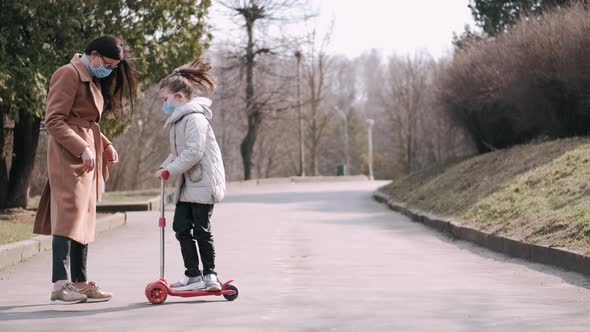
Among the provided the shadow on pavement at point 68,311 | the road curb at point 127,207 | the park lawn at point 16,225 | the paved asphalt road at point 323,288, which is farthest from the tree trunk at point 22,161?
the shadow on pavement at point 68,311

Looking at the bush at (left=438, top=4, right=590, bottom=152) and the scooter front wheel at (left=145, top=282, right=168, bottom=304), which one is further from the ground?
the bush at (left=438, top=4, right=590, bottom=152)

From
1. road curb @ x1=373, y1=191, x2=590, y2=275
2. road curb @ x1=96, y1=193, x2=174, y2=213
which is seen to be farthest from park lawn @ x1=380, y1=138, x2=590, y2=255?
road curb @ x1=96, y1=193, x2=174, y2=213

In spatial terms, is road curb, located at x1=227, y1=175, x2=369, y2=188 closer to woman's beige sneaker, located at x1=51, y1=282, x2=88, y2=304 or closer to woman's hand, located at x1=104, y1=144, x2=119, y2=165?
woman's hand, located at x1=104, y1=144, x2=119, y2=165

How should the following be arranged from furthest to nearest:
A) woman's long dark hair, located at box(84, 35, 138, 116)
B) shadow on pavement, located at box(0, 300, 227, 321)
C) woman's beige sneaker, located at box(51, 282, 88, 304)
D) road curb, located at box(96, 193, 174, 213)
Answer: road curb, located at box(96, 193, 174, 213) → woman's long dark hair, located at box(84, 35, 138, 116) → woman's beige sneaker, located at box(51, 282, 88, 304) → shadow on pavement, located at box(0, 300, 227, 321)

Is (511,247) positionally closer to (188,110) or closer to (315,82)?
(188,110)

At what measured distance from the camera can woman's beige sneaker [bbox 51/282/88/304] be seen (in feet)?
24.7

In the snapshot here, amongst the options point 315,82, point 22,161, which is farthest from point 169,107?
point 315,82

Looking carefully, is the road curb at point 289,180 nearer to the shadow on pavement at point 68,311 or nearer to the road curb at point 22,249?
the road curb at point 22,249

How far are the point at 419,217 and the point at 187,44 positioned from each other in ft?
18.0

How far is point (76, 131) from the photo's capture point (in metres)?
7.61

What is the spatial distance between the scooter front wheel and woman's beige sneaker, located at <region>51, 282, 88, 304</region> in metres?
0.47

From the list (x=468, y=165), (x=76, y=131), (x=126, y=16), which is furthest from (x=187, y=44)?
(x=76, y=131)

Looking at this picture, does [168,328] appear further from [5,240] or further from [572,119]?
[572,119]

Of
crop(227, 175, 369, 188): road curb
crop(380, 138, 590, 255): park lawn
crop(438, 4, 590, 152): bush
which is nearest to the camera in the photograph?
crop(380, 138, 590, 255): park lawn
